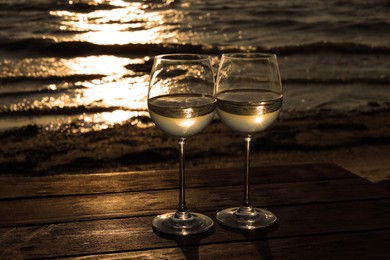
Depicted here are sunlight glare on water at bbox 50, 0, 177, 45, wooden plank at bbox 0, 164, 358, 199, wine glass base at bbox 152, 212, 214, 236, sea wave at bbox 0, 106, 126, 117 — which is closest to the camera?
wine glass base at bbox 152, 212, 214, 236

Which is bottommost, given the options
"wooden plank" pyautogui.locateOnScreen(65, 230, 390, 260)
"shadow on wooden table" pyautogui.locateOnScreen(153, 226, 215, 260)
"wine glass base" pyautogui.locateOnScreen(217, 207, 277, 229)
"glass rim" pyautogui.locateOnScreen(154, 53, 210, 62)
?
"wooden plank" pyautogui.locateOnScreen(65, 230, 390, 260)

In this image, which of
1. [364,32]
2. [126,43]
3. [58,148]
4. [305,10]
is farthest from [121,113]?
[305,10]

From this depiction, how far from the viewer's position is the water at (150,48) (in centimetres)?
838

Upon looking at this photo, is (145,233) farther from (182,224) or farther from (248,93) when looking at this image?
(248,93)

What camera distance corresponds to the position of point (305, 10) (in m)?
17.8

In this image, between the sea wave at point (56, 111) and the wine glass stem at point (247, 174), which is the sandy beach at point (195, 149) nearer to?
the sea wave at point (56, 111)

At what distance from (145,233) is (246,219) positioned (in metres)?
0.30

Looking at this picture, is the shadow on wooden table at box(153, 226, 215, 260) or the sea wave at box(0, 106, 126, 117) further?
the sea wave at box(0, 106, 126, 117)

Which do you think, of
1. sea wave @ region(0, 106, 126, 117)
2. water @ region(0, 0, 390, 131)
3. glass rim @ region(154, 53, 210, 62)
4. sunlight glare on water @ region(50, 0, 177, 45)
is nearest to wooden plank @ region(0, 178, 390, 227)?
glass rim @ region(154, 53, 210, 62)

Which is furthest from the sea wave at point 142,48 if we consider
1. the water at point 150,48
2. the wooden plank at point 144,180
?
the wooden plank at point 144,180

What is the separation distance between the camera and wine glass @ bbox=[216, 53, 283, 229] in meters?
1.58

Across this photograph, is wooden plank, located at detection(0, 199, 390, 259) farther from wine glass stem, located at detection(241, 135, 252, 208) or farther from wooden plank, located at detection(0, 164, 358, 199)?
wooden plank, located at detection(0, 164, 358, 199)

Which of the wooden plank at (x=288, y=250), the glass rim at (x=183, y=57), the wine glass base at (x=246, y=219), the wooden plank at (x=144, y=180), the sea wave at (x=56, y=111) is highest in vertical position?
the glass rim at (x=183, y=57)

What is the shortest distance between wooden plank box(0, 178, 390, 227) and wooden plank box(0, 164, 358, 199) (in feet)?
0.16
